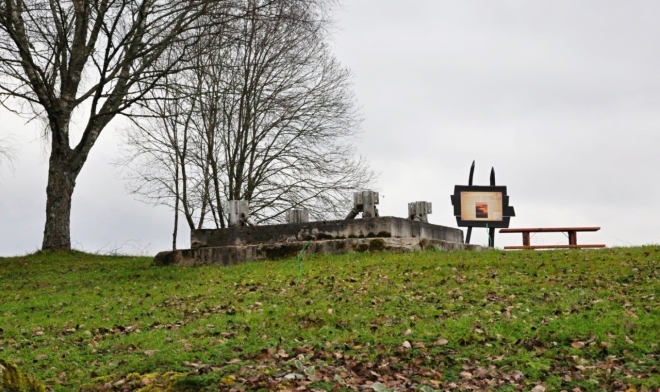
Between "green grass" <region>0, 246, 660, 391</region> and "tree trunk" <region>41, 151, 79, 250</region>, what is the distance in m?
Result: 4.20

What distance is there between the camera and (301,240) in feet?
57.2

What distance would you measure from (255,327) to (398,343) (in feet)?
6.77

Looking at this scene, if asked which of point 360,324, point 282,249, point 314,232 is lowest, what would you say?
point 360,324

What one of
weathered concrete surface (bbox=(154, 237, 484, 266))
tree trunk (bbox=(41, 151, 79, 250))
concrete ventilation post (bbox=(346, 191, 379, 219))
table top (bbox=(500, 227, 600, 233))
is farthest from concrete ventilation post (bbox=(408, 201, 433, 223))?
tree trunk (bbox=(41, 151, 79, 250))

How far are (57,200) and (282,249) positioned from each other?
653 cm

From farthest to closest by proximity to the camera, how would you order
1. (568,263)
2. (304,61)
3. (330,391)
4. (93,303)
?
(304,61) < (568,263) < (93,303) < (330,391)

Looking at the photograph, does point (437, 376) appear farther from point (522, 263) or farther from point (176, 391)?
point (522, 263)

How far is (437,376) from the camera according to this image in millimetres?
8648

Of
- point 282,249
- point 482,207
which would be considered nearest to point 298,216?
point 282,249

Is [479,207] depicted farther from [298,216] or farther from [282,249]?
[282,249]

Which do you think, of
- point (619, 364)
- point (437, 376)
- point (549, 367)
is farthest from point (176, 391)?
point (619, 364)

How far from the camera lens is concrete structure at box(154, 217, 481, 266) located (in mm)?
16906

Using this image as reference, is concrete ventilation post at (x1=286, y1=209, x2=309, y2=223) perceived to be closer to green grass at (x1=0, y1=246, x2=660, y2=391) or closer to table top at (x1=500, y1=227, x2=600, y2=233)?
green grass at (x1=0, y1=246, x2=660, y2=391)

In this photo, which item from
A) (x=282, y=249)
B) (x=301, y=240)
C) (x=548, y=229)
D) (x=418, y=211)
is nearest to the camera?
(x=282, y=249)
